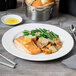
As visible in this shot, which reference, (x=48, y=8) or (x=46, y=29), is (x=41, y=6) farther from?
(x=46, y=29)

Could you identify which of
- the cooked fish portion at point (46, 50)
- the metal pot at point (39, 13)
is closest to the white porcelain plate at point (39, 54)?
the cooked fish portion at point (46, 50)

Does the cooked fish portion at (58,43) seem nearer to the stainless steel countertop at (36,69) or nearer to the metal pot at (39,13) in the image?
the stainless steel countertop at (36,69)

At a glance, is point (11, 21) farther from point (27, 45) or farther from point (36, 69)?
point (36, 69)

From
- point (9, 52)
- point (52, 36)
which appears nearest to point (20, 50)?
point (9, 52)

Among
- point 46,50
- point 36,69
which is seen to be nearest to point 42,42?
point 46,50

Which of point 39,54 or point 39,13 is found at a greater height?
point 39,13

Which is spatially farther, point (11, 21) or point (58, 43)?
point (11, 21)
